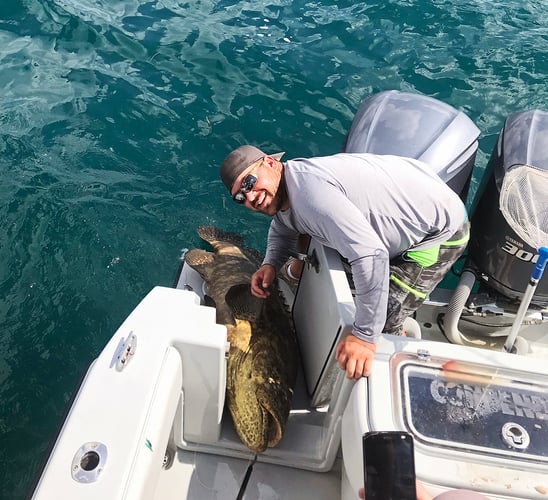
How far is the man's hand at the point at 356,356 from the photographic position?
2.24m

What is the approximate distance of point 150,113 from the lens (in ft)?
22.3

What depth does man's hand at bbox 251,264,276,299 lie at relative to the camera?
3477 millimetres

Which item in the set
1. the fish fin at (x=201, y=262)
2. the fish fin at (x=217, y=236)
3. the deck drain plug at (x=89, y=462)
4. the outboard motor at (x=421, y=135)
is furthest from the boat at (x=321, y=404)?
the fish fin at (x=217, y=236)

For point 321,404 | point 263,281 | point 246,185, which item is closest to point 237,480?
point 321,404

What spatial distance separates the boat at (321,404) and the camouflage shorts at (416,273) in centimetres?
32

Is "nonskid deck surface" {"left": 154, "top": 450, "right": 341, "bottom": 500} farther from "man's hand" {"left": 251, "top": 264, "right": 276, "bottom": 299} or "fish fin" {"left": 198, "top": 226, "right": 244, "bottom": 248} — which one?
"fish fin" {"left": 198, "top": 226, "right": 244, "bottom": 248}

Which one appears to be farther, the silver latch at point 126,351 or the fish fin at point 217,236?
the fish fin at point 217,236

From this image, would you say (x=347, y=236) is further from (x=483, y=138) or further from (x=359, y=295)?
(x=483, y=138)

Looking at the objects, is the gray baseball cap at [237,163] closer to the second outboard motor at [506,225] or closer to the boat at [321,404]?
the boat at [321,404]

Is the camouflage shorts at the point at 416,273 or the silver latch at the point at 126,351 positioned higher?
the silver latch at the point at 126,351

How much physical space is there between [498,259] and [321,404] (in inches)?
60.2

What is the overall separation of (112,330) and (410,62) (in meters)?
5.60

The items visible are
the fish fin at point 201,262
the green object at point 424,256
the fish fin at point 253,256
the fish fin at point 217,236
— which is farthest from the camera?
the fish fin at point 217,236

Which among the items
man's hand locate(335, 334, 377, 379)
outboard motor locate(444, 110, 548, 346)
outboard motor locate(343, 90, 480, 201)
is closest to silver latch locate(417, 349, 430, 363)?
man's hand locate(335, 334, 377, 379)
